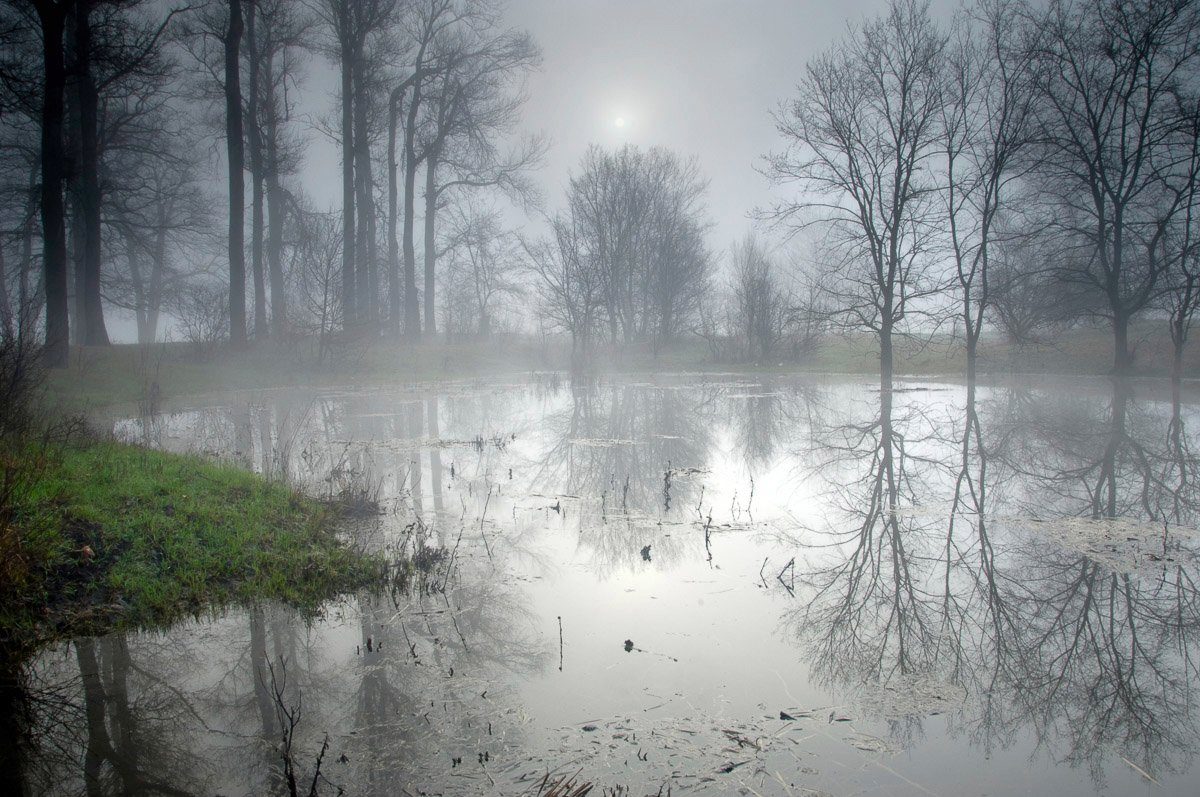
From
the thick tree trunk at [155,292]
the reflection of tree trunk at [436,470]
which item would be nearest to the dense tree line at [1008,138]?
the reflection of tree trunk at [436,470]

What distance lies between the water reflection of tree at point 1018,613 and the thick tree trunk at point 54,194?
1531 cm

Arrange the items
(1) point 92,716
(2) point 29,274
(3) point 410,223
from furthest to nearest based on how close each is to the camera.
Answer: (2) point 29,274
(3) point 410,223
(1) point 92,716

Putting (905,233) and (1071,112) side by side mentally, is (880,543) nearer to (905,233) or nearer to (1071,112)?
(905,233)

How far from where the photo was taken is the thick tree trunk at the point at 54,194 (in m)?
13.6

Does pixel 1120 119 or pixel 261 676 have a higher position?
pixel 1120 119

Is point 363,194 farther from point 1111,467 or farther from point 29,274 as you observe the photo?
point 1111,467

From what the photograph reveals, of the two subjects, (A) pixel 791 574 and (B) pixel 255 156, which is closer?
(A) pixel 791 574

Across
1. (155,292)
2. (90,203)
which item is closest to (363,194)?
(90,203)

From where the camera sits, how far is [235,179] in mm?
19922

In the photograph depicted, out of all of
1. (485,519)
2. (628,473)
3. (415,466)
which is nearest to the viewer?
(485,519)

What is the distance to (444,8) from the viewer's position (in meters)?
26.9

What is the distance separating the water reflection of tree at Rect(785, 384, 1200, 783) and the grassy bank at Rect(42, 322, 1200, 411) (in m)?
12.9

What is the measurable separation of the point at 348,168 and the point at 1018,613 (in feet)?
82.2

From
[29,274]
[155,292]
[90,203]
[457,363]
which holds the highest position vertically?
[90,203]
